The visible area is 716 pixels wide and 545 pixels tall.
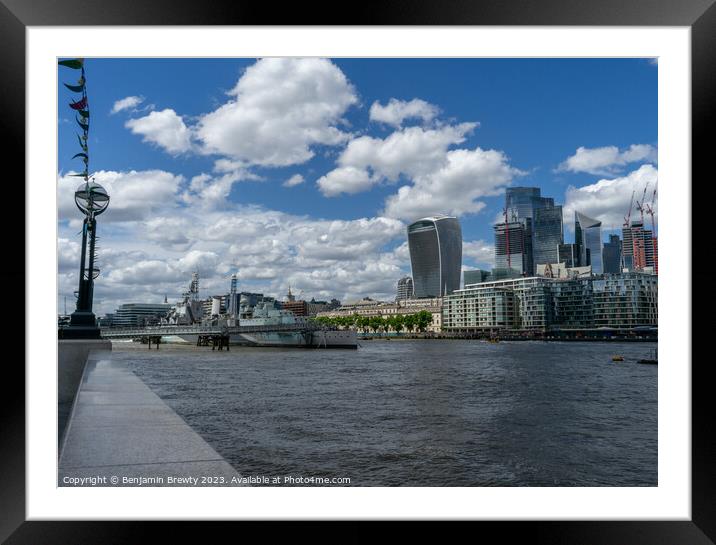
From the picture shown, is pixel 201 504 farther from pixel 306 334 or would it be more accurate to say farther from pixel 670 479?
pixel 306 334

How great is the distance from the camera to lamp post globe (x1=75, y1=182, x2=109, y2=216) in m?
8.63

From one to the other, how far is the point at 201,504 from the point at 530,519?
1.49m

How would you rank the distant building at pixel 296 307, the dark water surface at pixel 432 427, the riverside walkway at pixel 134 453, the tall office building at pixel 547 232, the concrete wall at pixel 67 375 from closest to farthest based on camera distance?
the riverside walkway at pixel 134 453 → the concrete wall at pixel 67 375 → the dark water surface at pixel 432 427 → the distant building at pixel 296 307 → the tall office building at pixel 547 232

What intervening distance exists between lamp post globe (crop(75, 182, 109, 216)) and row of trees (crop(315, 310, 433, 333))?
4489 cm

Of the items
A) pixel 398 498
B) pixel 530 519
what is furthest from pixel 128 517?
pixel 530 519

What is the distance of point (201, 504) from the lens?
270cm

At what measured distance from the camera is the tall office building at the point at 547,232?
59.2m

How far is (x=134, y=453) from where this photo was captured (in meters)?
2.84

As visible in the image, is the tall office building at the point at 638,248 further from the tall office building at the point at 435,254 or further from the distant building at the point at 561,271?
the tall office building at the point at 435,254

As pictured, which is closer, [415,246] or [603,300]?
[603,300]

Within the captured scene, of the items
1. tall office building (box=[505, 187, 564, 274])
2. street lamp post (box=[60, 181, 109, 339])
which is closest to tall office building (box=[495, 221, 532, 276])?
tall office building (box=[505, 187, 564, 274])
